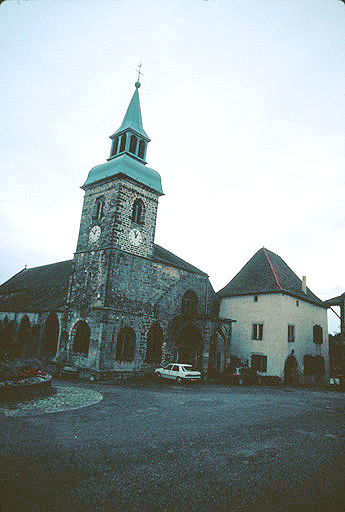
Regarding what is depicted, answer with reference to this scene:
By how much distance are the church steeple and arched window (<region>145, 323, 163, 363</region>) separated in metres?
13.7

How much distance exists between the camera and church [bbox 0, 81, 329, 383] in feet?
72.5

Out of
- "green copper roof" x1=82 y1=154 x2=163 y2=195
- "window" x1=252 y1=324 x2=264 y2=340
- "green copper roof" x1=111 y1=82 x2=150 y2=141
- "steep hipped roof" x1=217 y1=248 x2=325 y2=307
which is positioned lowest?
"window" x1=252 y1=324 x2=264 y2=340

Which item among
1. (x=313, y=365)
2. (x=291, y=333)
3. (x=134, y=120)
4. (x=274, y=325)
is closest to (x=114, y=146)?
(x=134, y=120)

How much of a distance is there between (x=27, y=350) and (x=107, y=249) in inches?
537

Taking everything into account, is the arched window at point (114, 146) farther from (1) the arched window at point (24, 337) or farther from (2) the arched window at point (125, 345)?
(1) the arched window at point (24, 337)

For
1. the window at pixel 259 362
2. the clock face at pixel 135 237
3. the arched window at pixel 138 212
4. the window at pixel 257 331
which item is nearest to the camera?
the clock face at pixel 135 237

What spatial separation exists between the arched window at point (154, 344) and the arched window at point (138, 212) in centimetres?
822

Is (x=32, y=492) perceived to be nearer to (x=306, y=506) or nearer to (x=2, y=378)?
(x=306, y=506)

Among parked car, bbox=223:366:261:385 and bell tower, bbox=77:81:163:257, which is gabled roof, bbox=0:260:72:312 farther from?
parked car, bbox=223:366:261:385

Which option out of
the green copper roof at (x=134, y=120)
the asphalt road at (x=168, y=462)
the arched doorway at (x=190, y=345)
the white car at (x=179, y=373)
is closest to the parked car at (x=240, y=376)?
the white car at (x=179, y=373)

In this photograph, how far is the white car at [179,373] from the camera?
69.3 ft

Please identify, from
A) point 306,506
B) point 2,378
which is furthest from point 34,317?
point 306,506

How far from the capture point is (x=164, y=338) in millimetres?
25125

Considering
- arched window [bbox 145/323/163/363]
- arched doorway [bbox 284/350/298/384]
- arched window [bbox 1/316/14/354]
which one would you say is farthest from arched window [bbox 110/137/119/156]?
Result: arched doorway [bbox 284/350/298/384]
